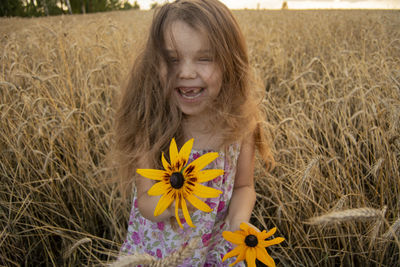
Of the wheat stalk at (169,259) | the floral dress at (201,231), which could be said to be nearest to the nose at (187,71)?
the floral dress at (201,231)

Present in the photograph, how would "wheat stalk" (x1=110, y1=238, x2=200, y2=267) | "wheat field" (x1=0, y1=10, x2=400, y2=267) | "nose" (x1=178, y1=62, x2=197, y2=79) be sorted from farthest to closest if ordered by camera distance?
"wheat field" (x1=0, y1=10, x2=400, y2=267) → "nose" (x1=178, y1=62, x2=197, y2=79) → "wheat stalk" (x1=110, y1=238, x2=200, y2=267)

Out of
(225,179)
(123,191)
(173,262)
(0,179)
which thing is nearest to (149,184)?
(123,191)

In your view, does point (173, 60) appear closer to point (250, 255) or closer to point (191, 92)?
point (191, 92)

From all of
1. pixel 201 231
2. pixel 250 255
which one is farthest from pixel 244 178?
pixel 250 255

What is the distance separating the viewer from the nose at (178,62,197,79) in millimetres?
888

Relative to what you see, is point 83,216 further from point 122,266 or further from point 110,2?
point 110,2

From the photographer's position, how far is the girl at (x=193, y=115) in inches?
36.2

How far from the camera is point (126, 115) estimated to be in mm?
1102

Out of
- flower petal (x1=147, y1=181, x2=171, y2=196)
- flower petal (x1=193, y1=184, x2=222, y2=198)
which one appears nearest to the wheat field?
flower petal (x1=193, y1=184, x2=222, y2=198)

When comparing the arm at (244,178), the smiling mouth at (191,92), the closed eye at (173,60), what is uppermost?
the closed eye at (173,60)

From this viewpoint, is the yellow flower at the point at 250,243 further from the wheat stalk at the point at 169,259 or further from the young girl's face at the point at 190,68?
the young girl's face at the point at 190,68

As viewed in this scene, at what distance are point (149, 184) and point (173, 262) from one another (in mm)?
474

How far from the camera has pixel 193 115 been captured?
109 cm

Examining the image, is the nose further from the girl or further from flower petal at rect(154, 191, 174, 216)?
flower petal at rect(154, 191, 174, 216)
